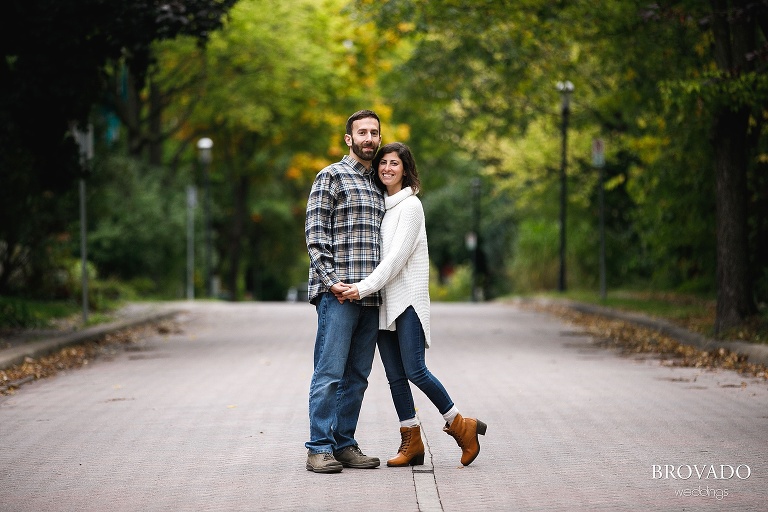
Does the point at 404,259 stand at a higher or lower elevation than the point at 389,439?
higher

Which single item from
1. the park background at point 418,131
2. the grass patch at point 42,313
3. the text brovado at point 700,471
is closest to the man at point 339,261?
the text brovado at point 700,471

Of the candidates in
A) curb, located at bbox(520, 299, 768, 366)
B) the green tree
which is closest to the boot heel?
curb, located at bbox(520, 299, 768, 366)

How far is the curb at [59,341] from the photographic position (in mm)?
13735

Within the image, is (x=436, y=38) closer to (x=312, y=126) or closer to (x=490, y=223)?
(x=312, y=126)

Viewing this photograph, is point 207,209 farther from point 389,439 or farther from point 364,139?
point 364,139

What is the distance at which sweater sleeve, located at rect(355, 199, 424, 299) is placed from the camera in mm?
7371

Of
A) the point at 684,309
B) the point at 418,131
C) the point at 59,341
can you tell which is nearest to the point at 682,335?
the point at 684,309

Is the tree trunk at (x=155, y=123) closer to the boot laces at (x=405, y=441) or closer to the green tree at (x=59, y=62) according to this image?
the green tree at (x=59, y=62)

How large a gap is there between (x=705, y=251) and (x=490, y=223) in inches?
1273

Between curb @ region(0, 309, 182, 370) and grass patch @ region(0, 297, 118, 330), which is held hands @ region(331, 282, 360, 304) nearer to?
curb @ region(0, 309, 182, 370)

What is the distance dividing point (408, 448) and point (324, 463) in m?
0.55

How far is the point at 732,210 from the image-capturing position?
53.1 feet

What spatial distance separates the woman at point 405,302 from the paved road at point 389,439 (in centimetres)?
24

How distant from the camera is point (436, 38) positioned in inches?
1029
